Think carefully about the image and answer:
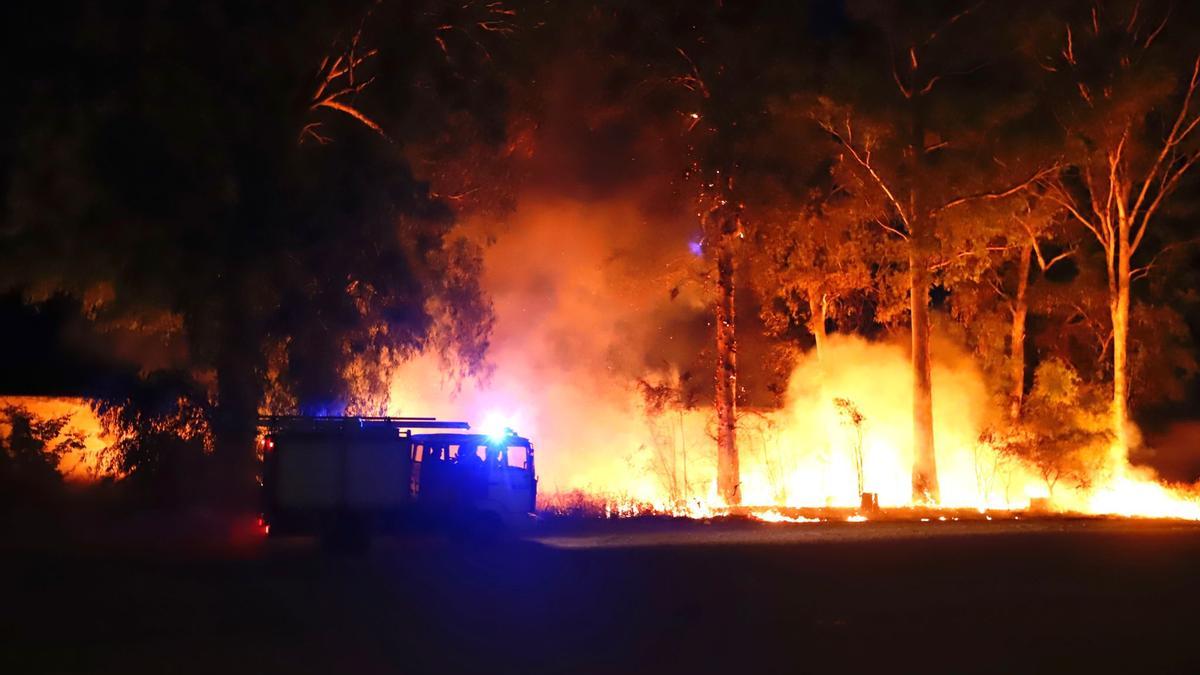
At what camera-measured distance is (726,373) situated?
93.4 ft

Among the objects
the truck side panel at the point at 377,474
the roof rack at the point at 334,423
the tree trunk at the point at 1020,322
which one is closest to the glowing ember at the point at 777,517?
the roof rack at the point at 334,423

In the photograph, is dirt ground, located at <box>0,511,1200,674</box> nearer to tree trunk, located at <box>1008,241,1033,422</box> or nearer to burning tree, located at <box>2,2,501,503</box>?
burning tree, located at <box>2,2,501,503</box>

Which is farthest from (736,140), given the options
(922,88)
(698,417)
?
(698,417)

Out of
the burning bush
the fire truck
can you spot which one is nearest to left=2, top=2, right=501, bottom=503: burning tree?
the burning bush

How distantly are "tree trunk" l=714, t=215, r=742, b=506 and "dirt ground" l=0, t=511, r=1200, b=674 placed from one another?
10.8 metres

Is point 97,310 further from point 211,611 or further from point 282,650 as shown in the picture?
point 282,650

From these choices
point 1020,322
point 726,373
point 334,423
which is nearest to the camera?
point 334,423

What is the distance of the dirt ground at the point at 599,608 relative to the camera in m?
9.33

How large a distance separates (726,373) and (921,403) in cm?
520

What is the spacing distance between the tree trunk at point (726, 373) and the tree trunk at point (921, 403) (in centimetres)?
462

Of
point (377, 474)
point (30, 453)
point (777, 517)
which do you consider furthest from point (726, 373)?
point (30, 453)

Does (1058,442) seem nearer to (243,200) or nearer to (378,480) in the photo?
(378,480)

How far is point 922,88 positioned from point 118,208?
63.3 feet

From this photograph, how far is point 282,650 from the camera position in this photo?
9586mm
